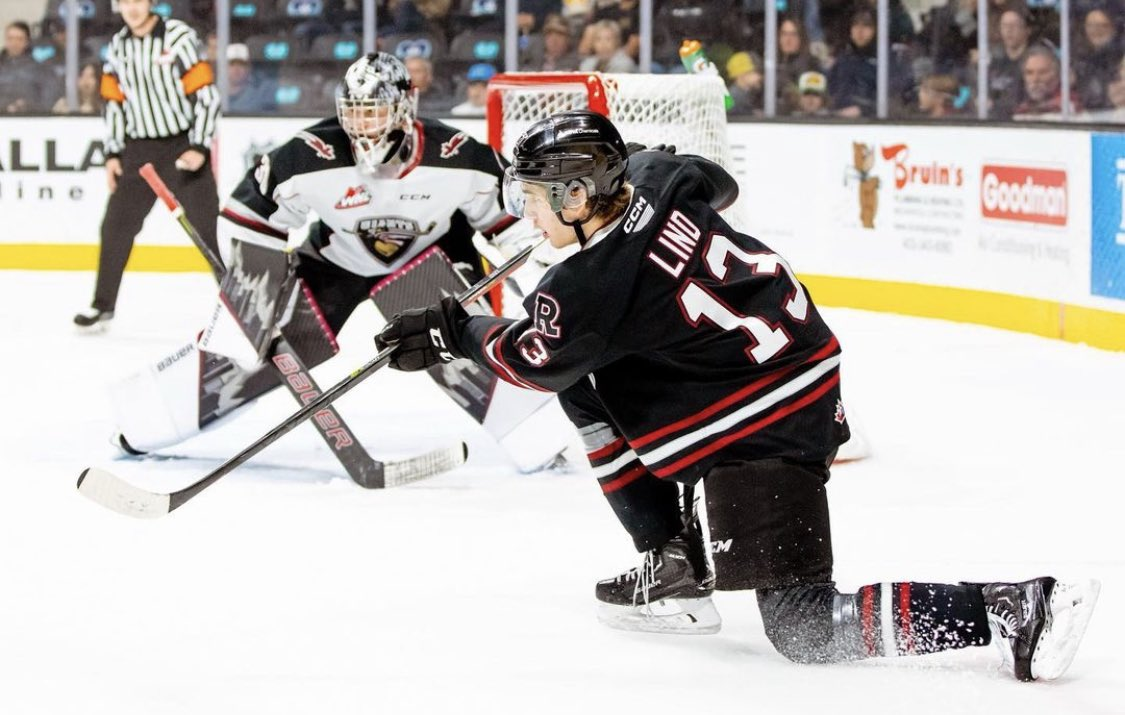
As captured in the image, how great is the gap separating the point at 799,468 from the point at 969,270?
158 inches

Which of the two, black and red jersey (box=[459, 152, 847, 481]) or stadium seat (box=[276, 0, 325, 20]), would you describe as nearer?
black and red jersey (box=[459, 152, 847, 481])

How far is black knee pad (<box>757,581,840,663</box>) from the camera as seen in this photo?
2.20 m

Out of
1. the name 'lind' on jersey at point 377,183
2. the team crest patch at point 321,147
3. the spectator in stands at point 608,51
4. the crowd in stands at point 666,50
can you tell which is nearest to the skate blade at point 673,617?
the name 'lind' on jersey at point 377,183

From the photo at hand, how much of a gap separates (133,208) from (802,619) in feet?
14.5

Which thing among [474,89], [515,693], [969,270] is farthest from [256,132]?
[515,693]

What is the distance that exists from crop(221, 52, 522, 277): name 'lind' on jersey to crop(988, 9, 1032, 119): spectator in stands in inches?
144

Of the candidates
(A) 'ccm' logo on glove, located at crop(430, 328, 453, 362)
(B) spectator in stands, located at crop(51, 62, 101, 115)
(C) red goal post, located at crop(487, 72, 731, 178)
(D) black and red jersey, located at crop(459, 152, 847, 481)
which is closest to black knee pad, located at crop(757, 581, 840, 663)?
(D) black and red jersey, located at crop(459, 152, 847, 481)

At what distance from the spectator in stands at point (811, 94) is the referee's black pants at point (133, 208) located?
262 centimetres

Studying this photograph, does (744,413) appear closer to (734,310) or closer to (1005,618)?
(734,310)

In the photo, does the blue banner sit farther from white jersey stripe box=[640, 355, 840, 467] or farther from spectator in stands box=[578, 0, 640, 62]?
white jersey stripe box=[640, 355, 840, 467]

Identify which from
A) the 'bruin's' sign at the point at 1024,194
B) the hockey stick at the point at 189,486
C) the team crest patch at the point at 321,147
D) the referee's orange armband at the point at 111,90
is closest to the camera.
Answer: the hockey stick at the point at 189,486

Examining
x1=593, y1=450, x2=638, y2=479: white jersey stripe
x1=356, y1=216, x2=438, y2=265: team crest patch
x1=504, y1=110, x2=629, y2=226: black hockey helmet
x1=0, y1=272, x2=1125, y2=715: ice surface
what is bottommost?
x1=0, y1=272, x2=1125, y2=715: ice surface

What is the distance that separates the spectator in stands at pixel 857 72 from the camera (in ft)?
23.4

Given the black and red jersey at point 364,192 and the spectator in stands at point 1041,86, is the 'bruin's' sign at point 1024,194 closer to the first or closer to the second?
the spectator in stands at point 1041,86
